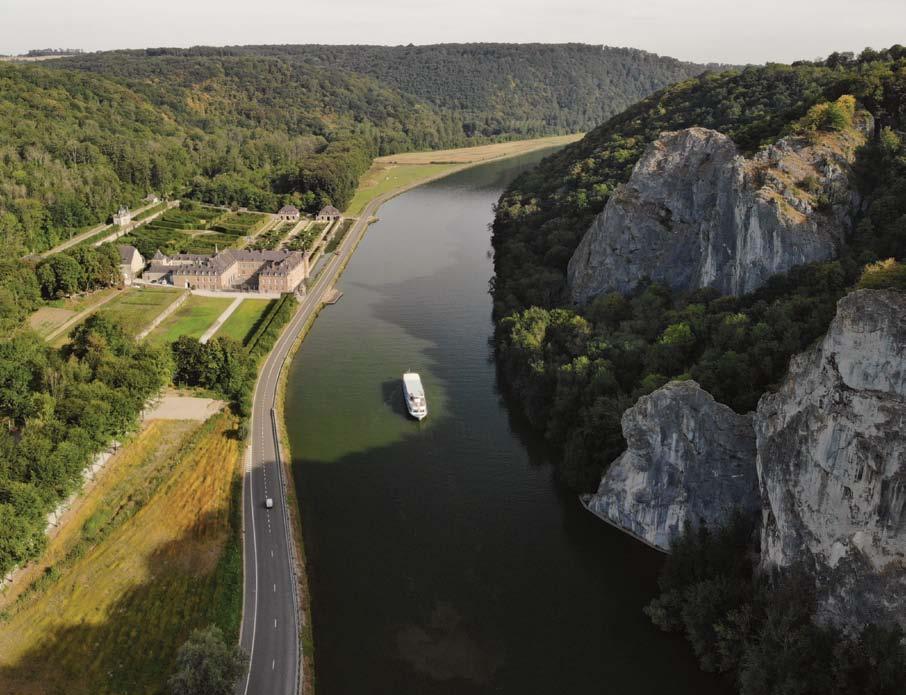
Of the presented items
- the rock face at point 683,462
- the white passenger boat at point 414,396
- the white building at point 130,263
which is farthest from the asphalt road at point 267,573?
the white building at point 130,263

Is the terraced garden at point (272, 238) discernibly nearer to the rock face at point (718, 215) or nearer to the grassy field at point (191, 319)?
the grassy field at point (191, 319)

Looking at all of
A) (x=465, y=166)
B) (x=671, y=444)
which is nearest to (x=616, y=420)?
(x=671, y=444)

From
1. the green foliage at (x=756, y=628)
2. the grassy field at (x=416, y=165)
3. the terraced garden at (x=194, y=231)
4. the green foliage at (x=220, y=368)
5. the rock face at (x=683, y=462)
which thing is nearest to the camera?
the green foliage at (x=756, y=628)

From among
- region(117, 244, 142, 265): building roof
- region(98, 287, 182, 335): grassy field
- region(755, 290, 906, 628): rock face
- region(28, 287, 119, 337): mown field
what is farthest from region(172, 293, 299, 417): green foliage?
region(755, 290, 906, 628): rock face

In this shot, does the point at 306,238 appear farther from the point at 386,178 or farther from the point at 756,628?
the point at 756,628

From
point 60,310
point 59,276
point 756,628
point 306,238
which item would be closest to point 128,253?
point 59,276

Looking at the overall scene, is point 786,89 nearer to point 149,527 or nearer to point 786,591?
point 786,591
